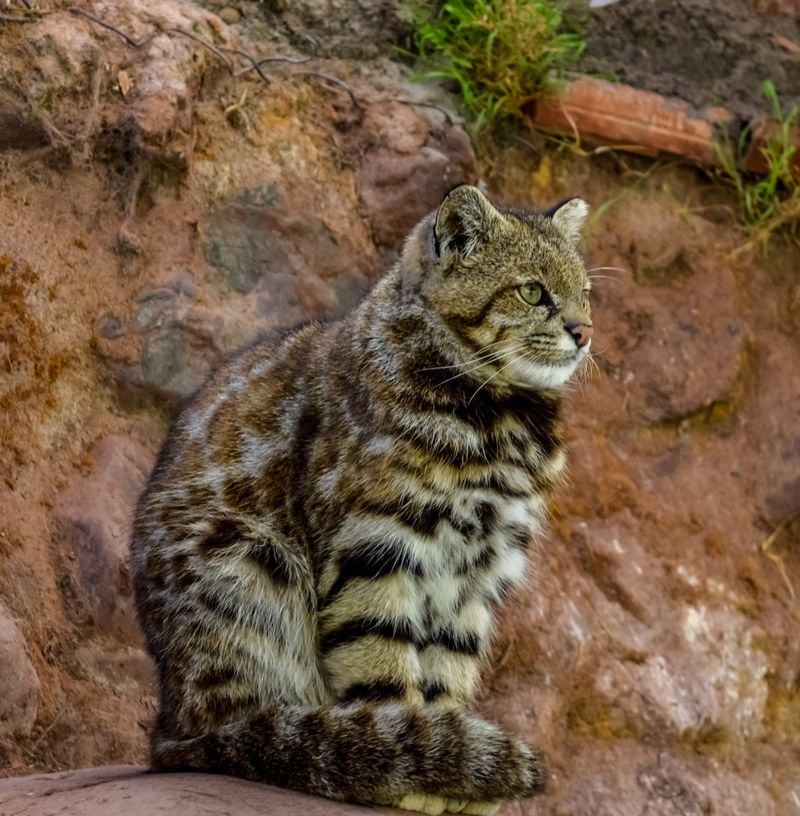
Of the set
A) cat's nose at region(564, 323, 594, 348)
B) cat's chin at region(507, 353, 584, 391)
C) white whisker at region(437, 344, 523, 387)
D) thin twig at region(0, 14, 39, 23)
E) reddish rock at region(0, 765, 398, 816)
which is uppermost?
thin twig at region(0, 14, 39, 23)

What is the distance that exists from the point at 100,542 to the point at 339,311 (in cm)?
149

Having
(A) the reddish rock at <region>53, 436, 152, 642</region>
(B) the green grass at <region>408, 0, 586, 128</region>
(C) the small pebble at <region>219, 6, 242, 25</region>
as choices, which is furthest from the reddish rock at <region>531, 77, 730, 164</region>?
(A) the reddish rock at <region>53, 436, 152, 642</region>

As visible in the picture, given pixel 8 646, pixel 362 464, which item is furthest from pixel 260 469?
pixel 8 646

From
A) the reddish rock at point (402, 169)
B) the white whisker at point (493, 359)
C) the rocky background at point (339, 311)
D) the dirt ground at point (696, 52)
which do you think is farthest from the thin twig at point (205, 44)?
the white whisker at point (493, 359)

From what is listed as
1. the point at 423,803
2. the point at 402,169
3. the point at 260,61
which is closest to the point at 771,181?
the point at 402,169

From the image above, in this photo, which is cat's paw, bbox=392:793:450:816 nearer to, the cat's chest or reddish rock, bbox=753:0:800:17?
the cat's chest

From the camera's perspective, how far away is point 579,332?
13.6ft

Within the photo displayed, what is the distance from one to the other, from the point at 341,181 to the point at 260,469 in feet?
7.67

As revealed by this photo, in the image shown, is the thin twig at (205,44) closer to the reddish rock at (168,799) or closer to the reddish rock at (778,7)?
the reddish rock at (778,7)

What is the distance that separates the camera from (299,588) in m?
3.99

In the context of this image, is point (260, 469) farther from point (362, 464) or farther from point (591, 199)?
point (591, 199)

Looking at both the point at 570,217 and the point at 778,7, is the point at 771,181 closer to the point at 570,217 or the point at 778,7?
the point at 778,7

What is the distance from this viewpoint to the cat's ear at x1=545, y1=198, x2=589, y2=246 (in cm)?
458

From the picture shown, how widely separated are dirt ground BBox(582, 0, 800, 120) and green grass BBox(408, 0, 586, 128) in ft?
1.16
